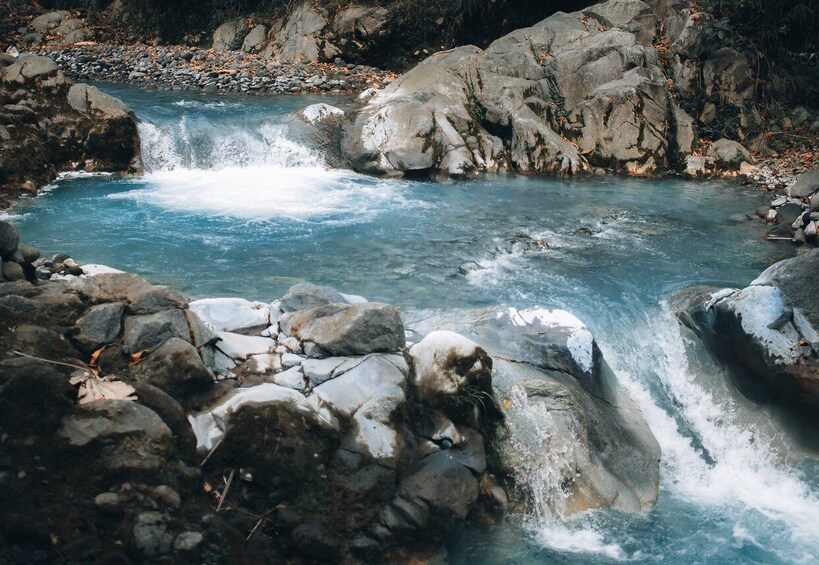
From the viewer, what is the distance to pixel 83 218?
9008mm

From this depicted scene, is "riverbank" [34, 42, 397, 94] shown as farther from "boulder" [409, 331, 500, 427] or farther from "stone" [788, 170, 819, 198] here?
"boulder" [409, 331, 500, 427]

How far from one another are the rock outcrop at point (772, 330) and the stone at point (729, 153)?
20.2 ft

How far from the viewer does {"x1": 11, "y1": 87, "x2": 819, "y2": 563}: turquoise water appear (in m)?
5.15

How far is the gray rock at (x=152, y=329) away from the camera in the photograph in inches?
178

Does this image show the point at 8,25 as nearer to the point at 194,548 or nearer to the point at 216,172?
the point at 216,172

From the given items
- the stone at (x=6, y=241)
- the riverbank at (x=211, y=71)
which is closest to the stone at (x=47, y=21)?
the riverbank at (x=211, y=71)

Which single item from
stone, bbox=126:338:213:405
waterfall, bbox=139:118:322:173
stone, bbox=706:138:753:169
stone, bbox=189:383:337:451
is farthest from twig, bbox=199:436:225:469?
stone, bbox=706:138:753:169

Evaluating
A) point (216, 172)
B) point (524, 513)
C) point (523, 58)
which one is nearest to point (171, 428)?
point (524, 513)

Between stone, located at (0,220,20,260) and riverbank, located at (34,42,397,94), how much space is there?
1102cm

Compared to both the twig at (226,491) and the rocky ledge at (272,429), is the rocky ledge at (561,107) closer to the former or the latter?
the rocky ledge at (272,429)

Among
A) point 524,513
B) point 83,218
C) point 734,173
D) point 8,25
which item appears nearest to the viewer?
point 524,513

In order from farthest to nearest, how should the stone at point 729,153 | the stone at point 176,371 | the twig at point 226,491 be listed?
the stone at point 729,153 < the stone at point 176,371 < the twig at point 226,491

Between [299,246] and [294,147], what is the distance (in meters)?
4.10

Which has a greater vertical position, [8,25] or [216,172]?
[8,25]
